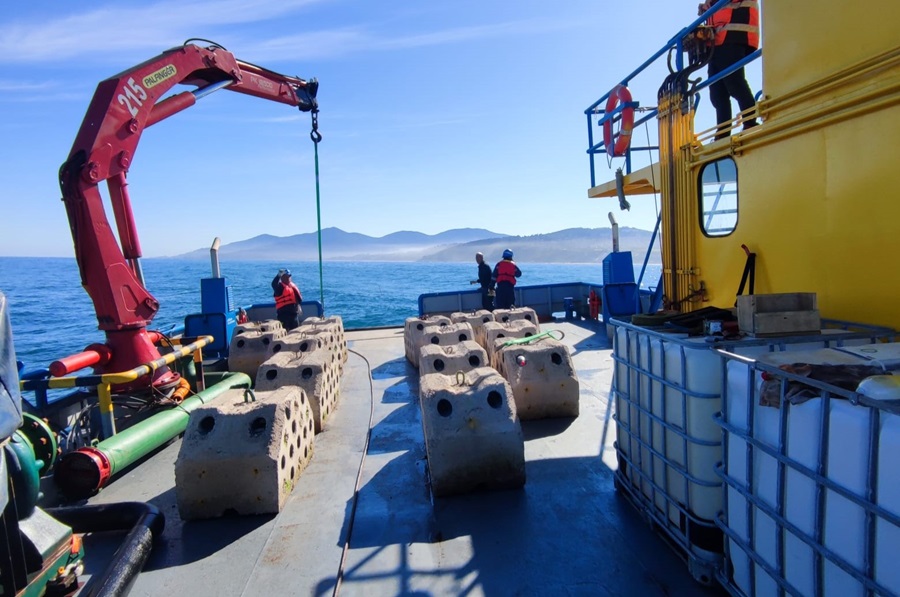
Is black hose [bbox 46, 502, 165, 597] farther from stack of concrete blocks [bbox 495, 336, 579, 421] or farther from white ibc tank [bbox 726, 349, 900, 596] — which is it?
stack of concrete blocks [bbox 495, 336, 579, 421]

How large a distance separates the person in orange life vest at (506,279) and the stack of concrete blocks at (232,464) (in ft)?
29.1

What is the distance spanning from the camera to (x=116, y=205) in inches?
283

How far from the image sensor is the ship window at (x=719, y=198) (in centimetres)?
494

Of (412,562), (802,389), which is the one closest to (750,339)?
(802,389)

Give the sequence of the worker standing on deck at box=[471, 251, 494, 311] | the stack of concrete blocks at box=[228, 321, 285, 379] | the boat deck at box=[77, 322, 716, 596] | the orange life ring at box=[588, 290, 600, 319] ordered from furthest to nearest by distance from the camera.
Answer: the orange life ring at box=[588, 290, 600, 319], the worker standing on deck at box=[471, 251, 494, 311], the stack of concrete blocks at box=[228, 321, 285, 379], the boat deck at box=[77, 322, 716, 596]

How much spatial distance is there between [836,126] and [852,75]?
0.34m

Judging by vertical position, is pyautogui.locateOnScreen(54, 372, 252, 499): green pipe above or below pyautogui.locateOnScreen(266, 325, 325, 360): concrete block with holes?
below

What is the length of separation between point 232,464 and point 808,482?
4048 millimetres

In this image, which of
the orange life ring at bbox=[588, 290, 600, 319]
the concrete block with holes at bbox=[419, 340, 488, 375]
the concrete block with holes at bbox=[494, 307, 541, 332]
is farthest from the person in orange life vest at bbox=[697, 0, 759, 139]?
the orange life ring at bbox=[588, 290, 600, 319]

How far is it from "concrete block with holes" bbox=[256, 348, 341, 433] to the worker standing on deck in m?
7.60

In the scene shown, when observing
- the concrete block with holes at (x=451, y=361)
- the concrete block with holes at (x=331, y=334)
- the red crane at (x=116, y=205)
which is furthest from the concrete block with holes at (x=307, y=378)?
the red crane at (x=116, y=205)

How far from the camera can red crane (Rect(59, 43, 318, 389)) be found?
21.3 ft

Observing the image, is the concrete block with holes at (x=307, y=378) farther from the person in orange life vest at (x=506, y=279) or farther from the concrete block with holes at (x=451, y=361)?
the person in orange life vest at (x=506, y=279)

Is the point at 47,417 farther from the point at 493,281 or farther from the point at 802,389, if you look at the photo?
the point at 493,281
